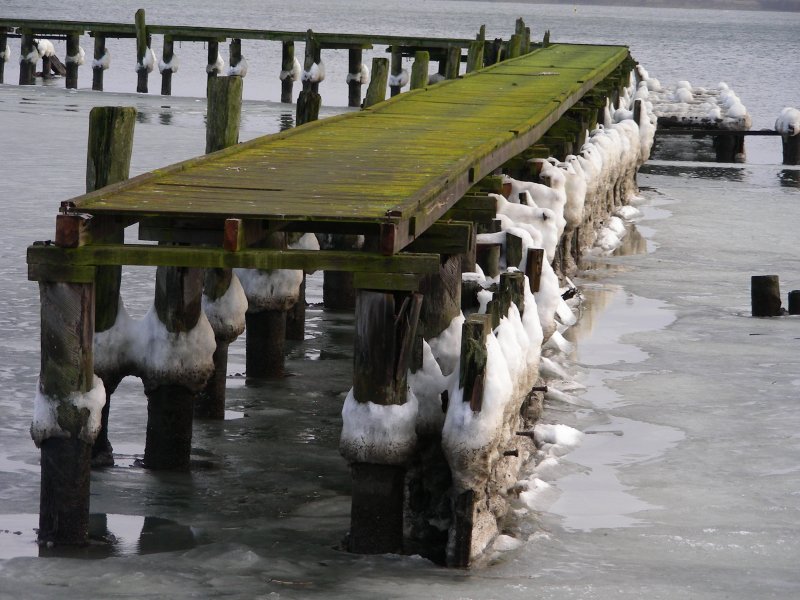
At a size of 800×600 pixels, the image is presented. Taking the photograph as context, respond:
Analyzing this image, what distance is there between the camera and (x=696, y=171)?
24.8 m

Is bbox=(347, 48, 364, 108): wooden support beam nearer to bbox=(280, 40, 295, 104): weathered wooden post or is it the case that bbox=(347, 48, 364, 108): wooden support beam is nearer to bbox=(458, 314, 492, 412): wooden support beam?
bbox=(280, 40, 295, 104): weathered wooden post

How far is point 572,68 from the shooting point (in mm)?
19375

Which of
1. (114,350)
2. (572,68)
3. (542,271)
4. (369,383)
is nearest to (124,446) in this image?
(114,350)

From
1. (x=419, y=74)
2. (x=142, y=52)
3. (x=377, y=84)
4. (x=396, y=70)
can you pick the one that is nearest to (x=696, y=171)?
(x=396, y=70)

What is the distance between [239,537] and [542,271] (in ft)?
10.6

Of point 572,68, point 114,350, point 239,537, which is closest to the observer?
point 239,537

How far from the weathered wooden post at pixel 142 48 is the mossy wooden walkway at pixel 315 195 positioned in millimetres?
20472

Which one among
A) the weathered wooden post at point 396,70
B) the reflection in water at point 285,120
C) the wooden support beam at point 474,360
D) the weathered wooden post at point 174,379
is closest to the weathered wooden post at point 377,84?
the weathered wooden post at point 174,379

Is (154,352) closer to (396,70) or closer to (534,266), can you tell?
(534,266)

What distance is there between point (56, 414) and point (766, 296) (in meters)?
7.42

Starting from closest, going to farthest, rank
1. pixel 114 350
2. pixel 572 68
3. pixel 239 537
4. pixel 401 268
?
pixel 401 268 → pixel 239 537 → pixel 114 350 → pixel 572 68

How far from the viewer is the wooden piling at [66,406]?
6133 millimetres

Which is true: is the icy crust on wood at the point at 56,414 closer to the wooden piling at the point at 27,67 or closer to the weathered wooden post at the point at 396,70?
the weathered wooden post at the point at 396,70

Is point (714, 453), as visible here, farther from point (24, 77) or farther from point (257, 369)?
point (24, 77)
